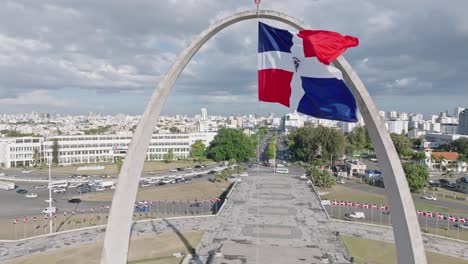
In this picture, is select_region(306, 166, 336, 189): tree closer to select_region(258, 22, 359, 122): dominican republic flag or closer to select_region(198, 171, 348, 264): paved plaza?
select_region(198, 171, 348, 264): paved plaza

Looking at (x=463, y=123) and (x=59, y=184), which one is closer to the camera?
(x=59, y=184)

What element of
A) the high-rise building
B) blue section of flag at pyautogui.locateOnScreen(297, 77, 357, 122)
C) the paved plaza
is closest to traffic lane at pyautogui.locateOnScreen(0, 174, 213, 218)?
the paved plaza

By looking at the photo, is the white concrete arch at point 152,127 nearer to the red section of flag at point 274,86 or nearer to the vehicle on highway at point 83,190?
the red section of flag at point 274,86

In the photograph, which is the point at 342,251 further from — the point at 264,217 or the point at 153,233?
the point at 153,233

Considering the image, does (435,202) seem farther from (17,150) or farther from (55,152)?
(17,150)

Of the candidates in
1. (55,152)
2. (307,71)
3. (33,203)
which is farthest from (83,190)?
(307,71)

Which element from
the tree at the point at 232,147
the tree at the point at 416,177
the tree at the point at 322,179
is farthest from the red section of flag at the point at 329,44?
the tree at the point at 232,147
